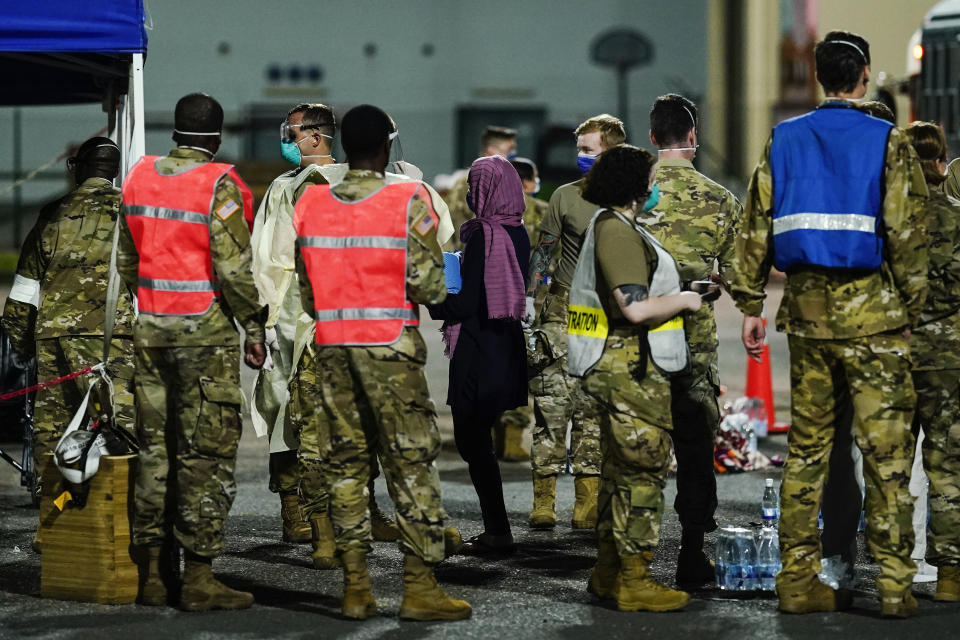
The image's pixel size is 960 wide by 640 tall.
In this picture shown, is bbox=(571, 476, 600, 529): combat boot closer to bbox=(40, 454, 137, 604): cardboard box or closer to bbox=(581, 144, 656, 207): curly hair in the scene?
bbox=(581, 144, 656, 207): curly hair

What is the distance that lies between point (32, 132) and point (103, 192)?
26164 mm

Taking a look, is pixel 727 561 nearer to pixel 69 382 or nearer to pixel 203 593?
pixel 203 593

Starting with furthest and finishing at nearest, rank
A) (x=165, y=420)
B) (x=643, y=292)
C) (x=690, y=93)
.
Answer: (x=690, y=93) < (x=165, y=420) < (x=643, y=292)

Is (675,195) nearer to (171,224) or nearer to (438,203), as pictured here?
(438,203)

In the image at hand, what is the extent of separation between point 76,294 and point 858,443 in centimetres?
382

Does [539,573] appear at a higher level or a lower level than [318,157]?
lower

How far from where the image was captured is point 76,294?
7.69 meters

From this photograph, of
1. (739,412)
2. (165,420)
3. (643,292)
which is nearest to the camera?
(643,292)

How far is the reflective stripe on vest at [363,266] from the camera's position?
19.9ft

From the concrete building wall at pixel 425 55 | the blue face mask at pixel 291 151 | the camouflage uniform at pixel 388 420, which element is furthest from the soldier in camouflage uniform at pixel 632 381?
the concrete building wall at pixel 425 55

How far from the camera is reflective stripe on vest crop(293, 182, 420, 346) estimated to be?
6.07 metres

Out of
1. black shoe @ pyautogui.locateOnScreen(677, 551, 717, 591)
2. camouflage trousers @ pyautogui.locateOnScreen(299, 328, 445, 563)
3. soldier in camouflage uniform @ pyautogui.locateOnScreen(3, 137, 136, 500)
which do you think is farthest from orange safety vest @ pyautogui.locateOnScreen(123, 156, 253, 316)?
black shoe @ pyautogui.locateOnScreen(677, 551, 717, 591)

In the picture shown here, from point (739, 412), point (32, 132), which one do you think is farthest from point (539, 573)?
point (32, 132)

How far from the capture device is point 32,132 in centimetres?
3266
